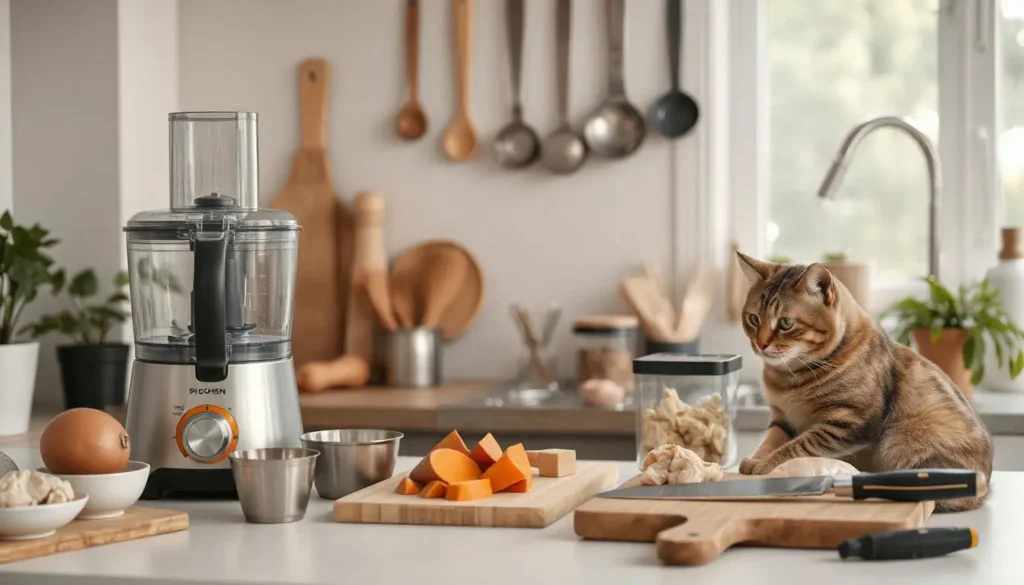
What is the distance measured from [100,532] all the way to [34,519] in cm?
7

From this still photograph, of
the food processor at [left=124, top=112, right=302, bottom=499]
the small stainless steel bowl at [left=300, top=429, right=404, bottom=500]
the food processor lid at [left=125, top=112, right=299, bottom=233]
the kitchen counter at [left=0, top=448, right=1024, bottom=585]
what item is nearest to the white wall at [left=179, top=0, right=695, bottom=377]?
the food processor lid at [left=125, top=112, right=299, bottom=233]

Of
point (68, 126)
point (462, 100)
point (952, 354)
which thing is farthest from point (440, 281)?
point (952, 354)

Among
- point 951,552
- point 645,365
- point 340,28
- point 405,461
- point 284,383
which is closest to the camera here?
point 951,552

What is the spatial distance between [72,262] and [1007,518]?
232 cm

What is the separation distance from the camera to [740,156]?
309 cm

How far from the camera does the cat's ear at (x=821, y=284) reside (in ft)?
4.56

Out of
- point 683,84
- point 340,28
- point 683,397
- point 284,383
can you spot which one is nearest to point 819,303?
point 683,397

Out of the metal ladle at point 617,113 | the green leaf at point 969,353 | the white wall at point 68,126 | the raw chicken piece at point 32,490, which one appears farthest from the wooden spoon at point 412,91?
the raw chicken piece at point 32,490

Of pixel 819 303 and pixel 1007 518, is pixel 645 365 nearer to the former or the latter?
pixel 819 303

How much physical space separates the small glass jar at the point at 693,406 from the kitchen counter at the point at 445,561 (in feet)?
1.01

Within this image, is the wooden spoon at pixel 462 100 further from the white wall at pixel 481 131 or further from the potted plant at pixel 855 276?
the potted plant at pixel 855 276

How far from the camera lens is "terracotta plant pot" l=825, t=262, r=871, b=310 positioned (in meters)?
2.74

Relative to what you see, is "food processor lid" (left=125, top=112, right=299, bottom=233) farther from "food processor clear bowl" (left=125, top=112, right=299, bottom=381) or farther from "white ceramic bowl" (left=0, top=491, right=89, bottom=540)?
"white ceramic bowl" (left=0, top=491, right=89, bottom=540)

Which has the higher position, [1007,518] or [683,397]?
[683,397]
